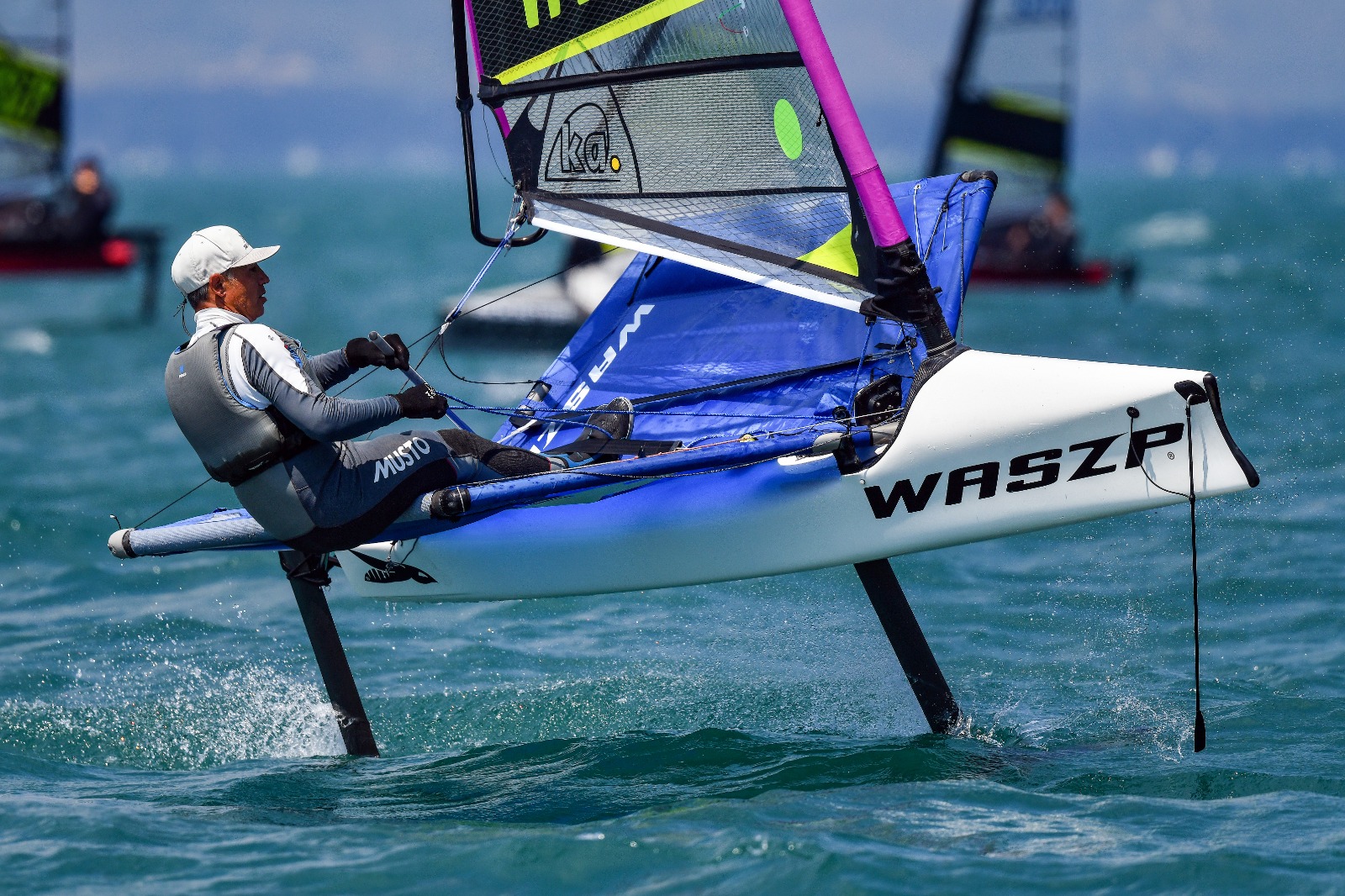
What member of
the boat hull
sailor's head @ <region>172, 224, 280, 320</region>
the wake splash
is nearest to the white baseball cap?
sailor's head @ <region>172, 224, 280, 320</region>

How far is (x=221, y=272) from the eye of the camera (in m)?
3.80

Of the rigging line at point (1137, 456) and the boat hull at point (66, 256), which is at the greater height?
the boat hull at point (66, 256)

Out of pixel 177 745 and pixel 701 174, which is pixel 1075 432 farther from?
pixel 177 745

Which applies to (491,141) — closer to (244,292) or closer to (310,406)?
(244,292)

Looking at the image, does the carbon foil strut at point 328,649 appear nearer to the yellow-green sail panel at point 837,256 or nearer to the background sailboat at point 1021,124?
the yellow-green sail panel at point 837,256

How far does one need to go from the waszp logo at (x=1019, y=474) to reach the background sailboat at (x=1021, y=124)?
1244 cm

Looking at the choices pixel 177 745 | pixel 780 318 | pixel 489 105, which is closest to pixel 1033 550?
pixel 780 318

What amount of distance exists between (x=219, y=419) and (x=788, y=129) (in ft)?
5.93

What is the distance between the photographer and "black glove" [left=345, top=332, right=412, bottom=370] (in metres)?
3.76

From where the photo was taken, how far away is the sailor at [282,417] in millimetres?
3707

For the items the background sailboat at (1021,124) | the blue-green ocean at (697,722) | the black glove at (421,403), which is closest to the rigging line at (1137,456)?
the blue-green ocean at (697,722)

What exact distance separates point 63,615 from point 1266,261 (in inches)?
854

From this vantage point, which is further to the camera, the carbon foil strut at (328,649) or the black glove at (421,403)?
the carbon foil strut at (328,649)

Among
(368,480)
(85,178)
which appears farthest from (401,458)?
(85,178)
